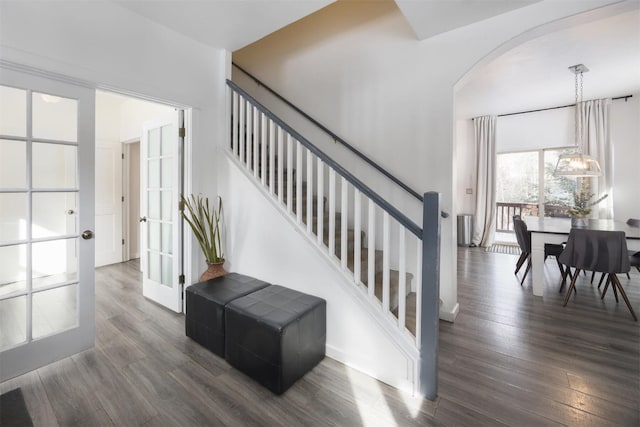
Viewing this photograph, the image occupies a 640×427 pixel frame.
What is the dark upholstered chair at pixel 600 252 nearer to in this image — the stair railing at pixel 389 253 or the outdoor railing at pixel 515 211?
the stair railing at pixel 389 253

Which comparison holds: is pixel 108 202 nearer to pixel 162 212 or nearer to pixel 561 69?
pixel 162 212

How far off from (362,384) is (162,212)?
2.64 m

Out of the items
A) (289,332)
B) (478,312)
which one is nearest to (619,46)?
(478,312)

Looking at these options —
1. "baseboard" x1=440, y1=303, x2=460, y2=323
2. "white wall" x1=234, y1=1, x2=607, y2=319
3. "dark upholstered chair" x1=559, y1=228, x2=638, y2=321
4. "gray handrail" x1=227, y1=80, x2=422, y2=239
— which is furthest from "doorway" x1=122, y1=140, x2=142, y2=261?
"dark upholstered chair" x1=559, y1=228, x2=638, y2=321

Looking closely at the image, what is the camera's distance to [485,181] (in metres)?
6.41

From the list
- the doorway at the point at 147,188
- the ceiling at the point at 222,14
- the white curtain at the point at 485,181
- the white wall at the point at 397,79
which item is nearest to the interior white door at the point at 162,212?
the doorway at the point at 147,188

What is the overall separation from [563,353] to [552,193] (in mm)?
5131

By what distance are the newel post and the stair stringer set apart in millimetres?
68

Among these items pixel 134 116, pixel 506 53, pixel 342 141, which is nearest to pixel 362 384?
pixel 342 141

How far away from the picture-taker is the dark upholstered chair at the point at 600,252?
279 centimetres

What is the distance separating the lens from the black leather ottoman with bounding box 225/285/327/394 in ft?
5.77

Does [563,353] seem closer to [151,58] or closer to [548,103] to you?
[151,58]

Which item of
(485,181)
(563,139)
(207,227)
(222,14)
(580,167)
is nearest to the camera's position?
(222,14)

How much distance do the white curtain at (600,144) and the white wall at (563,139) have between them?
138mm
